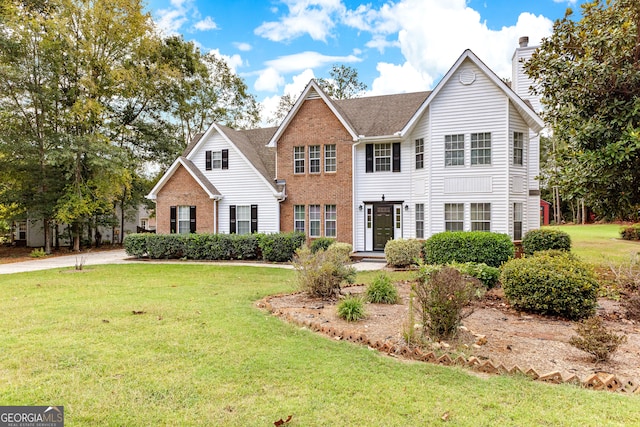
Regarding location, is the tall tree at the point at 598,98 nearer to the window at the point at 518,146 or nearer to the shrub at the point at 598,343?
the window at the point at 518,146

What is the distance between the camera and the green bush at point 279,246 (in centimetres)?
1702

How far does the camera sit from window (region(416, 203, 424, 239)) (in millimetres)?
17312

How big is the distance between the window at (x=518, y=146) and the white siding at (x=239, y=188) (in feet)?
37.7

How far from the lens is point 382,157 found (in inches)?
733

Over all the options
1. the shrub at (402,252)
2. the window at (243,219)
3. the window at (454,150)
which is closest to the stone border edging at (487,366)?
the shrub at (402,252)

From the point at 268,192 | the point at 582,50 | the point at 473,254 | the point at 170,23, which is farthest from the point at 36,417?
the point at 170,23

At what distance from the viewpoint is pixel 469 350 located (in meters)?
5.19

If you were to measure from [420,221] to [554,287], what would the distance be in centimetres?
1031

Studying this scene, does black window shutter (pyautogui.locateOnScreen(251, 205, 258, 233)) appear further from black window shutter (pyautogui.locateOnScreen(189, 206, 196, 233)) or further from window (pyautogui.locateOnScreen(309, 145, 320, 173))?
window (pyautogui.locateOnScreen(309, 145, 320, 173))

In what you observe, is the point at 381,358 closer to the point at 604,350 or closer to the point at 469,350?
the point at 469,350

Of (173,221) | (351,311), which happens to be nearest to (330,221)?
(173,221)

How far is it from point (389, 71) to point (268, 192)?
12999mm

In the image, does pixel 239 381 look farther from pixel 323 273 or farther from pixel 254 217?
pixel 254 217

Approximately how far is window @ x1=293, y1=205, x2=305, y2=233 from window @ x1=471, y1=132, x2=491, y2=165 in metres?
8.64
